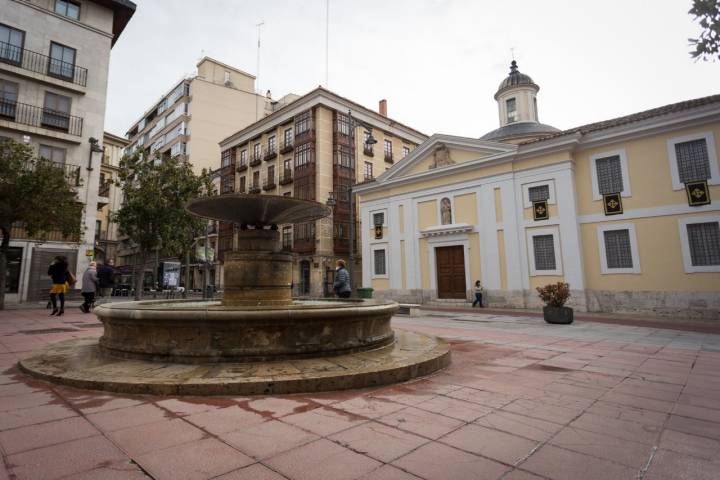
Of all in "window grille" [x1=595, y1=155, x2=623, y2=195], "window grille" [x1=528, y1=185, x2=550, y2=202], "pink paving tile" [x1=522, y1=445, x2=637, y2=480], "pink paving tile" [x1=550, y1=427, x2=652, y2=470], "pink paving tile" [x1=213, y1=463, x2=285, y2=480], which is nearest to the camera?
"pink paving tile" [x1=213, y1=463, x2=285, y2=480]

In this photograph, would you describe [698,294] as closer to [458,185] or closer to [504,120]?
[458,185]

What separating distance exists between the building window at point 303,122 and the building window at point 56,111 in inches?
641

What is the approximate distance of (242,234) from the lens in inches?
279

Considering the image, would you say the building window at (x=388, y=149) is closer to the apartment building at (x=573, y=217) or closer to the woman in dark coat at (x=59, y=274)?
the apartment building at (x=573, y=217)

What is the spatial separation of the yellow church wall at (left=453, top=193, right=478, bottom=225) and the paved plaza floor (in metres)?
16.5

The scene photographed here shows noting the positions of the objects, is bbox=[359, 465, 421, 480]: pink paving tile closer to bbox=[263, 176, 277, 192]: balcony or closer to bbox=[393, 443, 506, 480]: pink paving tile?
bbox=[393, 443, 506, 480]: pink paving tile

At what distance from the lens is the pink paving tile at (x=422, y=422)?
291 centimetres

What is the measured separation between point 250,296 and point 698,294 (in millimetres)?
16804

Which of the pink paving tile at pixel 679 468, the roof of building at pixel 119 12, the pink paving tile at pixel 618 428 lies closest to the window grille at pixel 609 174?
the pink paving tile at pixel 618 428

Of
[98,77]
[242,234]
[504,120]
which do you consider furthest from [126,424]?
[504,120]

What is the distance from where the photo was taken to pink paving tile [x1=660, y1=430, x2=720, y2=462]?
261 centimetres

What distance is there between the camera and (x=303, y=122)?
3284 cm

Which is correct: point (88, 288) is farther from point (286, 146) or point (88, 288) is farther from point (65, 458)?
point (286, 146)

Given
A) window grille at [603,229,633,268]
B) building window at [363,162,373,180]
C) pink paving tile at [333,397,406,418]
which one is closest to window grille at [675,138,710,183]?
window grille at [603,229,633,268]
